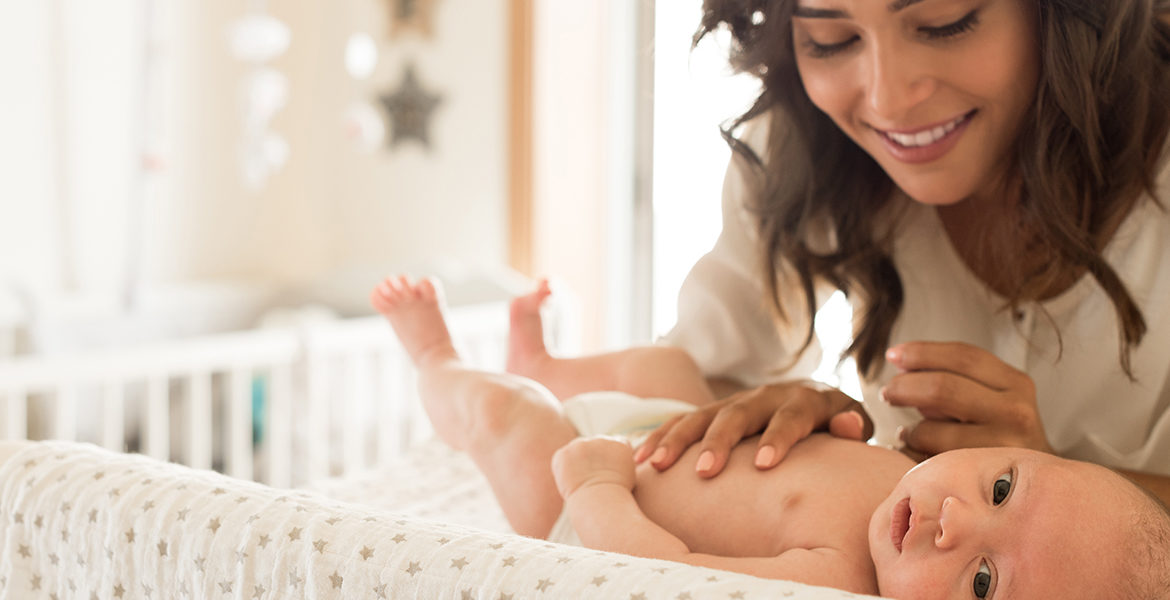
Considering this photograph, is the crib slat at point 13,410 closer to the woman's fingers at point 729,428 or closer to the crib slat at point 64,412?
the crib slat at point 64,412

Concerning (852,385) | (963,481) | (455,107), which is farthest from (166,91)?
(963,481)

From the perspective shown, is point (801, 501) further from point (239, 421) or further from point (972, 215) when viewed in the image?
point (239, 421)

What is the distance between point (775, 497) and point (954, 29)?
49cm

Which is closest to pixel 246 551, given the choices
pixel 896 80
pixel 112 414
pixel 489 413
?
pixel 489 413

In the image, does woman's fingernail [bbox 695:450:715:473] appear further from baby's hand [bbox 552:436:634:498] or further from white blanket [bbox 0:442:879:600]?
white blanket [bbox 0:442:879:600]

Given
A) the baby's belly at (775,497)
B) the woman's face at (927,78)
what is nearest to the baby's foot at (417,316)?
the baby's belly at (775,497)

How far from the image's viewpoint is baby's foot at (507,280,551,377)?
53.5 inches

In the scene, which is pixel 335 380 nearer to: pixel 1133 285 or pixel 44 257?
pixel 44 257

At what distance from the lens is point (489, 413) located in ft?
3.75

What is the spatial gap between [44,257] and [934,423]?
2.65 meters

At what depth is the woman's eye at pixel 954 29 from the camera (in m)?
1.04

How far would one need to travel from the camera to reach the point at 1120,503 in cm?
77

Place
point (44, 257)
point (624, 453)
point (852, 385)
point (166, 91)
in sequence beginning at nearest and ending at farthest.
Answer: point (624, 453)
point (852, 385)
point (44, 257)
point (166, 91)

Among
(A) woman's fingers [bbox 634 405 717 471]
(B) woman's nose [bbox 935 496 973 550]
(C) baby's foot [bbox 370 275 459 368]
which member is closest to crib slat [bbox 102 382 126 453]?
(C) baby's foot [bbox 370 275 459 368]
